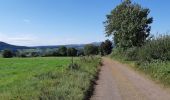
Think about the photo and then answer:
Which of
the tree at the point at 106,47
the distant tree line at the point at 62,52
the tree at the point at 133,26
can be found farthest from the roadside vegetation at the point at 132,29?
the tree at the point at 106,47

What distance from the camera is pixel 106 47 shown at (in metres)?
130

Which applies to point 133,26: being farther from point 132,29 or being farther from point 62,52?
point 62,52

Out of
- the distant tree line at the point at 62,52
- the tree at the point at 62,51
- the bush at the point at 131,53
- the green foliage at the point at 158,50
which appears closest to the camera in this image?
the green foliage at the point at 158,50

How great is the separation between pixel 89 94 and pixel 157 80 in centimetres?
679

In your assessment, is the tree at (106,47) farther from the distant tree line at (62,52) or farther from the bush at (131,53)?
the bush at (131,53)

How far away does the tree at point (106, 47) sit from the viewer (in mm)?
129250

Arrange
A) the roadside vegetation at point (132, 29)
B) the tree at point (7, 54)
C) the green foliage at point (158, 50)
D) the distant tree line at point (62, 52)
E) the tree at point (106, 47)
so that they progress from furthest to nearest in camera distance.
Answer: the tree at point (106, 47), the distant tree line at point (62, 52), the tree at point (7, 54), the roadside vegetation at point (132, 29), the green foliage at point (158, 50)

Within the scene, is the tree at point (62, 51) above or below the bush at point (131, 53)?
above

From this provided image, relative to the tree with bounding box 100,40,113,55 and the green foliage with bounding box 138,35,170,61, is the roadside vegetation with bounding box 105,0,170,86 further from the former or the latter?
the tree with bounding box 100,40,113,55

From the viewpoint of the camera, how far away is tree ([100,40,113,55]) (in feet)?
424

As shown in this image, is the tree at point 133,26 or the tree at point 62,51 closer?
the tree at point 133,26

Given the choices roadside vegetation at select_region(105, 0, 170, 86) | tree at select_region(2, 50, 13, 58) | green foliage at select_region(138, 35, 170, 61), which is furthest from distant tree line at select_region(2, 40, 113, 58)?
green foliage at select_region(138, 35, 170, 61)

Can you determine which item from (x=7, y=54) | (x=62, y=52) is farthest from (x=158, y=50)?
(x=7, y=54)

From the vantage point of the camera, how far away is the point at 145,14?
53219mm
